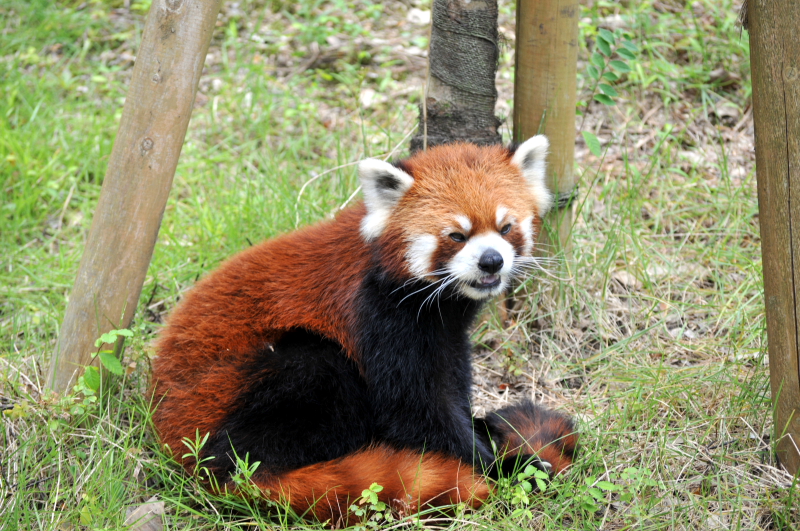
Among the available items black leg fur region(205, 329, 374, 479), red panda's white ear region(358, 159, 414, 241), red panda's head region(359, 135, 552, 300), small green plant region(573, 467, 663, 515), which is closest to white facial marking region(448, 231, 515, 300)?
red panda's head region(359, 135, 552, 300)

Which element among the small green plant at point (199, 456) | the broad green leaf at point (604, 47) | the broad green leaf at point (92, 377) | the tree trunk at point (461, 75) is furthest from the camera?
the broad green leaf at point (604, 47)

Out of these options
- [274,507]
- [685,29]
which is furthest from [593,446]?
[685,29]

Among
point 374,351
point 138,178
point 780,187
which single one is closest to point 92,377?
point 138,178

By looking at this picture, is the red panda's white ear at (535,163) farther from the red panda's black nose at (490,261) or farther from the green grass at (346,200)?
the green grass at (346,200)

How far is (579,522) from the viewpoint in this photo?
2391 millimetres

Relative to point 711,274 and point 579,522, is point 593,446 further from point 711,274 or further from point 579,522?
point 711,274

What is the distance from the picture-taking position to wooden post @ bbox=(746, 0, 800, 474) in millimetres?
2115

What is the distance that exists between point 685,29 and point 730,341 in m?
3.05

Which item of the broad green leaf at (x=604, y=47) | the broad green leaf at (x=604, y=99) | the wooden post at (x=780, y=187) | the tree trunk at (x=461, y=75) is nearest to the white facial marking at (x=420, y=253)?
the tree trunk at (x=461, y=75)

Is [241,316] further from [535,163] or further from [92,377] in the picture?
[535,163]

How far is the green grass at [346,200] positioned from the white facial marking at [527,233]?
0.70 m

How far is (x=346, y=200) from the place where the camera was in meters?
3.84

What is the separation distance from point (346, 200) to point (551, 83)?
4.25 feet

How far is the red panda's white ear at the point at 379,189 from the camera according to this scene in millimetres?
2580
